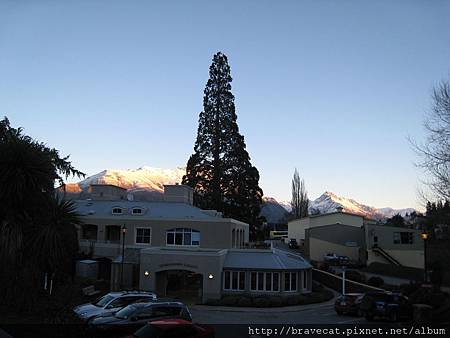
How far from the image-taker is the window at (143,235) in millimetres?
45844

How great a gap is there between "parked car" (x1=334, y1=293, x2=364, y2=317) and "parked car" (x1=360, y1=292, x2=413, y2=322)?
2171 millimetres

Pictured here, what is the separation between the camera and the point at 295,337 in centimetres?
2048

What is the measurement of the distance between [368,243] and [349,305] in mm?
35838

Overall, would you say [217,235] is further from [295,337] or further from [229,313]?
[295,337]

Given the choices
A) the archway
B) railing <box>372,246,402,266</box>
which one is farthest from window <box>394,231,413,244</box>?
the archway

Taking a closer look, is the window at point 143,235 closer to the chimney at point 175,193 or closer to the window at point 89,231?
the window at point 89,231

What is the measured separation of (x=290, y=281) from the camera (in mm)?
38219

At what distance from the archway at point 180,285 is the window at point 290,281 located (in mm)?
6465

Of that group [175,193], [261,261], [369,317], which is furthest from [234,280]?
[175,193]

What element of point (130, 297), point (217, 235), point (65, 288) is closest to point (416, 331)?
point (130, 297)

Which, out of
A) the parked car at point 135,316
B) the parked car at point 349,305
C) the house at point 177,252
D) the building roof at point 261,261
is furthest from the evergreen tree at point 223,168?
the parked car at point 135,316

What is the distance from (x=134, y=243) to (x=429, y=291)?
27.5 meters

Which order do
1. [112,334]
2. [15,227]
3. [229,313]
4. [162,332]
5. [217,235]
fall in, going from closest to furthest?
1. [162,332]
2. [112,334]
3. [15,227]
4. [229,313]
5. [217,235]

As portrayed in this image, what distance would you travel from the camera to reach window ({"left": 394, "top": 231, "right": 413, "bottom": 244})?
61.4 metres
